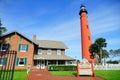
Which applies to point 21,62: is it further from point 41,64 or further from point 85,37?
point 85,37

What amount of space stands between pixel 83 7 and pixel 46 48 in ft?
59.6

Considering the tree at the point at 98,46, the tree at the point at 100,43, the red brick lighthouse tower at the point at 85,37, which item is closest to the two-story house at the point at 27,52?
the red brick lighthouse tower at the point at 85,37

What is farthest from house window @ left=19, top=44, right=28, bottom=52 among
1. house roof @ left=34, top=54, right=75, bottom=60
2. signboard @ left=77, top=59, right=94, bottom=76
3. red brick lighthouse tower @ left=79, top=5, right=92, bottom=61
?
red brick lighthouse tower @ left=79, top=5, right=92, bottom=61

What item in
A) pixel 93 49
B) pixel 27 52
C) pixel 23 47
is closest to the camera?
pixel 27 52

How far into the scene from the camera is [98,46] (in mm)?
35281

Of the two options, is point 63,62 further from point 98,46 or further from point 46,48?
point 98,46

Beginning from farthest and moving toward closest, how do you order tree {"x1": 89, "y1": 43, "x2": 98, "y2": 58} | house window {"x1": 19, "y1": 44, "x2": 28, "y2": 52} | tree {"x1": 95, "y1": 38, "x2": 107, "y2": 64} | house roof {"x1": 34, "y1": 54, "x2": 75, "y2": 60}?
tree {"x1": 89, "y1": 43, "x2": 98, "y2": 58} < tree {"x1": 95, "y1": 38, "x2": 107, "y2": 64} < house roof {"x1": 34, "y1": 54, "x2": 75, "y2": 60} < house window {"x1": 19, "y1": 44, "x2": 28, "y2": 52}

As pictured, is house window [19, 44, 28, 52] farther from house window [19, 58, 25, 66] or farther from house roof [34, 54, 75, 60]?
house roof [34, 54, 75, 60]

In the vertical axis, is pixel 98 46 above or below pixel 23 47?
above

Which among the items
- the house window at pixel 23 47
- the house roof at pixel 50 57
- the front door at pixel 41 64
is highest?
the house window at pixel 23 47

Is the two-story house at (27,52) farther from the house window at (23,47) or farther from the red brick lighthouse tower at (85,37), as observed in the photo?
the red brick lighthouse tower at (85,37)

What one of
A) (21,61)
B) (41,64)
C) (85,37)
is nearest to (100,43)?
(85,37)

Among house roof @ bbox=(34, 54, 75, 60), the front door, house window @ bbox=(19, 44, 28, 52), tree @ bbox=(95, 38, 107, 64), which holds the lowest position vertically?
the front door

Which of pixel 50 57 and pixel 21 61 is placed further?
pixel 50 57
